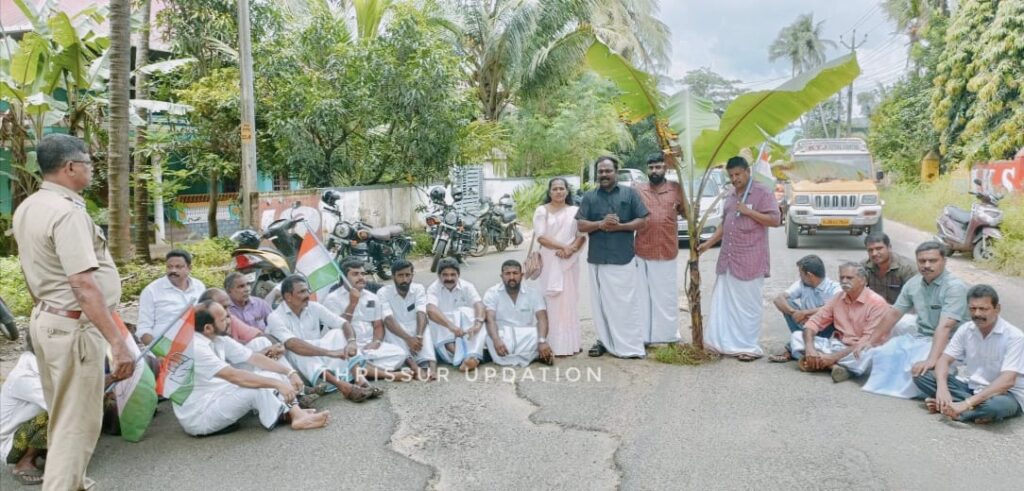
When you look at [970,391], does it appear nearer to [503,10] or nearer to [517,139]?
[503,10]

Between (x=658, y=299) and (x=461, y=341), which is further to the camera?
(x=658, y=299)

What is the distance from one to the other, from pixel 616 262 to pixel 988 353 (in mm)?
2835

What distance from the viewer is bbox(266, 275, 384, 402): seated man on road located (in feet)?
18.1

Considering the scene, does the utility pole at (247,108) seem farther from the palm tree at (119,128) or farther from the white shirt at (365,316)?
the white shirt at (365,316)

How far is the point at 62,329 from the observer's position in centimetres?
358

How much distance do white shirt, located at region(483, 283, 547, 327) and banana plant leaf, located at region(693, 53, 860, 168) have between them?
1913 mm

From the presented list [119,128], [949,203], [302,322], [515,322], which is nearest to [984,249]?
[949,203]

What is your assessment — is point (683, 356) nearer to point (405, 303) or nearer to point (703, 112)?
point (703, 112)

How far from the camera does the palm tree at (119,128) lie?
346 inches

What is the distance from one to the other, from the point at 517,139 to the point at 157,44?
40.9ft

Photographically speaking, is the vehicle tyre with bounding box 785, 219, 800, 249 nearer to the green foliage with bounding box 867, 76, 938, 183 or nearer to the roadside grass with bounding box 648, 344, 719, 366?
the roadside grass with bounding box 648, 344, 719, 366

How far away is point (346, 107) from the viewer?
1347 cm

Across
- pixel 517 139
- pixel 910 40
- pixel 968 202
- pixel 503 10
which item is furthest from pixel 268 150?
pixel 910 40

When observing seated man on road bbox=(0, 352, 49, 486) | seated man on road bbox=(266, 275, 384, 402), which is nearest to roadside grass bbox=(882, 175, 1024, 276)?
seated man on road bbox=(266, 275, 384, 402)
